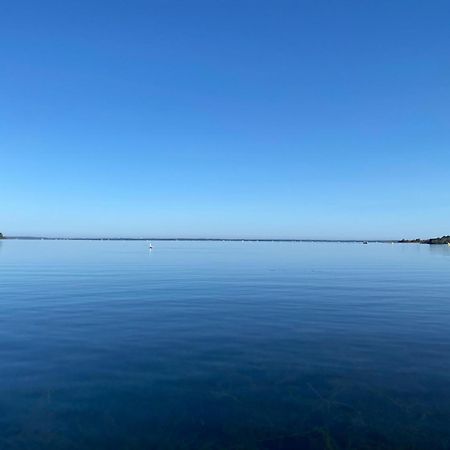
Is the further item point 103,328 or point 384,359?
point 103,328

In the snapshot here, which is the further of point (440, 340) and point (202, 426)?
point (440, 340)

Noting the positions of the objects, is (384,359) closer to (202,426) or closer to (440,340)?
(440,340)

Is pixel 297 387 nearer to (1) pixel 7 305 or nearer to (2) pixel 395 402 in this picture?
(2) pixel 395 402

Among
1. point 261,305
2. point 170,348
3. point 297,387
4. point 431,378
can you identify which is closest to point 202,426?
point 297,387

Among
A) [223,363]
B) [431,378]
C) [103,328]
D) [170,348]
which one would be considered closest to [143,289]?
[103,328]

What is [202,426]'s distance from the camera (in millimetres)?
11234

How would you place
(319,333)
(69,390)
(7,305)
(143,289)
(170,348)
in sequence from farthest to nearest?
(143,289)
(7,305)
(319,333)
(170,348)
(69,390)

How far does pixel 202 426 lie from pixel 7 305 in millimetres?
25140

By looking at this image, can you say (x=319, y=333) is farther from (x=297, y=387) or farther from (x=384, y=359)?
(x=297, y=387)

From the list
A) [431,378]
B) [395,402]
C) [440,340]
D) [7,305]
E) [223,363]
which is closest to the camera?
[395,402]

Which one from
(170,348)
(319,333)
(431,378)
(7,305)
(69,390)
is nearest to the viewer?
(69,390)

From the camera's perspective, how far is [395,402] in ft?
41.7

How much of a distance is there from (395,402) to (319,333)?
30.1ft

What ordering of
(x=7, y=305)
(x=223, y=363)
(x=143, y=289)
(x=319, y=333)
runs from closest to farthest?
(x=223, y=363) < (x=319, y=333) < (x=7, y=305) < (x=143, y=289)
